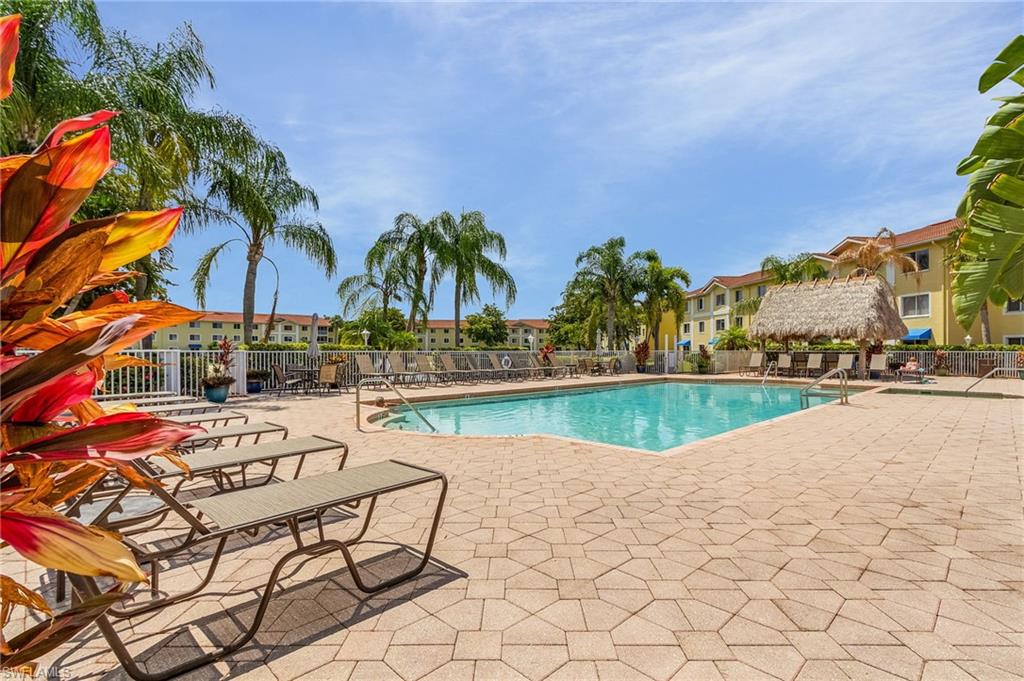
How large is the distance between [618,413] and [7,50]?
11359mm

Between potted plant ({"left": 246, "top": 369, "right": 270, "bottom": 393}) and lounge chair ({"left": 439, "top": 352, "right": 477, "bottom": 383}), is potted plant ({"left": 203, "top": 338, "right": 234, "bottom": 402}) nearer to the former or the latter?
potted plant ({"left": 246, "top": 369, "right": 270, "bottom": 393})

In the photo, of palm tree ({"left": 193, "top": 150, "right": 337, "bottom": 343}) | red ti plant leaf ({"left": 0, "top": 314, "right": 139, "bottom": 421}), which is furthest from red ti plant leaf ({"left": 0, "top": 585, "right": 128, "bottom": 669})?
palm tree ({"left": 193, "top": 150, "right": 337, "bottom": 343})

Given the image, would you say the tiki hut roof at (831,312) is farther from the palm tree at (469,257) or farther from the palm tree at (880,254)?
the palm tree at (469,257)

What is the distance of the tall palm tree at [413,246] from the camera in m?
20.3

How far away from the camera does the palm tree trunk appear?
1548cm

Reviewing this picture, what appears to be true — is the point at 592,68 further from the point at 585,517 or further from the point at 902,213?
the point at 902,213

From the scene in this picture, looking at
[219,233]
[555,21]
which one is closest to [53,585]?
[555,21]

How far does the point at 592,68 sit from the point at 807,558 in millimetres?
7824

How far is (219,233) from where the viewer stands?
16469mm

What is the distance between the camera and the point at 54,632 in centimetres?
74

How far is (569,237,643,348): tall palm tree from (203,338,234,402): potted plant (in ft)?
58.3

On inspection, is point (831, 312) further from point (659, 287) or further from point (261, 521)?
point (261, 521)

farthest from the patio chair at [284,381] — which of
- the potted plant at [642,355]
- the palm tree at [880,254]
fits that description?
the palm tree at [880,254]

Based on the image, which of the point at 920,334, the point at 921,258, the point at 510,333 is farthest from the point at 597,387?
the point at 510,333
